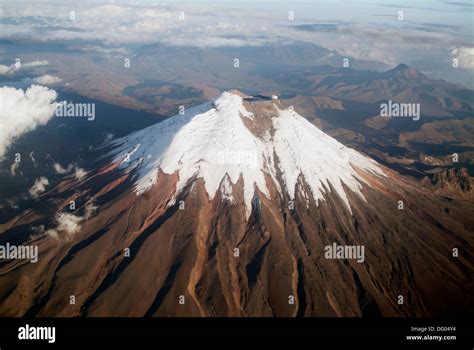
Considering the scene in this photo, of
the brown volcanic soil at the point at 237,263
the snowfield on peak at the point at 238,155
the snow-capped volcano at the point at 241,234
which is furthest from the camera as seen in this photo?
the snowfield on peak at the point at 238,155

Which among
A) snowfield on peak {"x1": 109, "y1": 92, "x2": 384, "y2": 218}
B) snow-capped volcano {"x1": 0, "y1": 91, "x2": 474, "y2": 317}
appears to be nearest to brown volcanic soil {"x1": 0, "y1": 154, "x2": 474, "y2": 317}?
snow-capped volcano {"x1": 0, "y1": 91, "x2": 474, "y2": 317}

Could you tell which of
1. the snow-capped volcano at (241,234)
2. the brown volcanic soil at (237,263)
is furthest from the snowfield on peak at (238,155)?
the brown volcanic soil at (237,263)

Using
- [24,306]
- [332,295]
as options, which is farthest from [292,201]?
[24,306]

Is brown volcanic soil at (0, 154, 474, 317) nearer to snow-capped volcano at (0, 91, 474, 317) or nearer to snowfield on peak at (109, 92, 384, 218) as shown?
snow-capped volcano at (0, 91, 474, 317)

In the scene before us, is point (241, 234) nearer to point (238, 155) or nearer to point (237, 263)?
point (237, 263)

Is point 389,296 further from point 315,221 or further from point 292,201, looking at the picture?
point 292,201

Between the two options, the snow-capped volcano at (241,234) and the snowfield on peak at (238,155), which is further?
the snowfield on peak at (238,155)

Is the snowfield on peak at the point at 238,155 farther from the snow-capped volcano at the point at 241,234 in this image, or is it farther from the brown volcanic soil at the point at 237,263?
the brown volcanic soil at the point at 237,263
